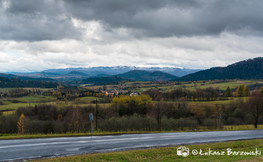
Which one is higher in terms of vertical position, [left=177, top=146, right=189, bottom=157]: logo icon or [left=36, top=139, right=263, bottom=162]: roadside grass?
[left=36, top=139, right=263, bottom=162]: roadside grass

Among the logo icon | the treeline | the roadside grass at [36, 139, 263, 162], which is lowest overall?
the treeline

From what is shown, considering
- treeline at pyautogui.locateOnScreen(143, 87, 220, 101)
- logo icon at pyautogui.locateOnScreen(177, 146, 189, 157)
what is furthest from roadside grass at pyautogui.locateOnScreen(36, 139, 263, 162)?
treeline at pyautogui.locateOnScreen(143, 87, 220, 101)

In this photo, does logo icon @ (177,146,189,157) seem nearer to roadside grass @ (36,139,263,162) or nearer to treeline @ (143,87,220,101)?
roadside grass @ (36,139,263,162)

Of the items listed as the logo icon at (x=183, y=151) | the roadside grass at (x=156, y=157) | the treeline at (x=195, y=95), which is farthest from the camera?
the treeline at (x=195, y=95)

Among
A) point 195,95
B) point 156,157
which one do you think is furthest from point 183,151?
point 195,95

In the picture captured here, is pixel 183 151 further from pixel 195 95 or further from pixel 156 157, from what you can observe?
pixel 195 95

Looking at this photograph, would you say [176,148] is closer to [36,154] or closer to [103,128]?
[36,154]

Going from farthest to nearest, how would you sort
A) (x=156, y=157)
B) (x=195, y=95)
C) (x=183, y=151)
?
(x=195, y=95) → (x=183, y=151) → (x=156, y=157)

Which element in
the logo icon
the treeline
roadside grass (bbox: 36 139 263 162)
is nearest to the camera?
roadside grass (bbox: 36 139 263 162)

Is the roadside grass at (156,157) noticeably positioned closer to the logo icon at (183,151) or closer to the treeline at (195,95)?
the logo icon at (183,151)

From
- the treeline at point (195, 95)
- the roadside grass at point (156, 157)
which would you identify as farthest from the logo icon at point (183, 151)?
the treeline at point (195, 95)

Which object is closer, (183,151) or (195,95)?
(183,151)

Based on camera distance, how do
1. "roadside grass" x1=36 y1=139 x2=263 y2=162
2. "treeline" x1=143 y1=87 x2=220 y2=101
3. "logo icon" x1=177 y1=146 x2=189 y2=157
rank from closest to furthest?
"roadside grass" x1=36 y1=139 x2=263 y2=162
"logo icon" x1=177 y1=146 x2=189 y2=157
"treeline" x1=143 y1=87 x2=220 y2=101

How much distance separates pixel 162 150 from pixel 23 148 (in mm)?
12112
